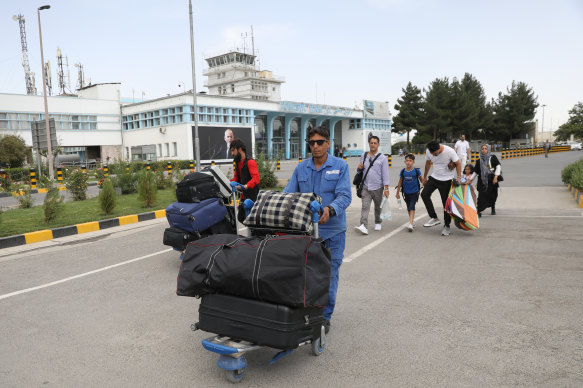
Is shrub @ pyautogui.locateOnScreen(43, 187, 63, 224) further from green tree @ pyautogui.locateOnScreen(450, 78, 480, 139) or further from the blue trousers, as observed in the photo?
green tree @ pyautogui.locateOnScreen(450, 78, 480, 139)

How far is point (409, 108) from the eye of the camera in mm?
71000

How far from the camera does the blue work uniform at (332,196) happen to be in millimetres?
3604

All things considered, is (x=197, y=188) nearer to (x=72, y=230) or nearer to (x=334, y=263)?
(x=334, y=263)

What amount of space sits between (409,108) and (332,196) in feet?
233

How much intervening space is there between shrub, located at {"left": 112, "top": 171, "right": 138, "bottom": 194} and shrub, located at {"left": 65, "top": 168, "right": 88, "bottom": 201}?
121cm

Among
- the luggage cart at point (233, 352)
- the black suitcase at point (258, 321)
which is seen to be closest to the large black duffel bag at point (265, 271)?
the black suitcase at point (258, 321)

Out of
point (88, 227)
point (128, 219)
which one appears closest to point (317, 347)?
point (88, 227)

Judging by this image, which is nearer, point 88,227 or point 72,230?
point 72,230

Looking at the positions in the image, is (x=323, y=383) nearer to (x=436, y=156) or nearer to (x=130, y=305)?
(x=130, y=305)

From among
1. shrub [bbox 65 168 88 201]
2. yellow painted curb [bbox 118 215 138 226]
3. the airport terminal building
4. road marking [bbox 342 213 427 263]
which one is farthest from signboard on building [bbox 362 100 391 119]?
road marking [bbox 342 213 427 263]

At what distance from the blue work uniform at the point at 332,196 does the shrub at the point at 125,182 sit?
1419 cm

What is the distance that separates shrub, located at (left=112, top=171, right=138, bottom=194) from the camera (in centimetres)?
1645

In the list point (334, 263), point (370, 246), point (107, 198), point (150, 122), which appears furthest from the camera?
point (150, 122)

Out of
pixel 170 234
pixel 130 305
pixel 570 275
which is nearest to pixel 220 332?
pixel 130 305
